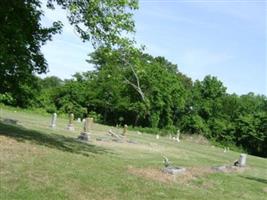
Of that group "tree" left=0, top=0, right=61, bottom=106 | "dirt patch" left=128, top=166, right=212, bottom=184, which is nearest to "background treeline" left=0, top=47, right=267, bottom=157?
"tree" left=0, top=0, right=61, bottom=106

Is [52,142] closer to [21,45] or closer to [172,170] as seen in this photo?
[21,45]

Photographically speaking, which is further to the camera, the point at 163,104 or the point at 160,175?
the point at 163,104

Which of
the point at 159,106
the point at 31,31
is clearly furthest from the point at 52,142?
the point at 159,106

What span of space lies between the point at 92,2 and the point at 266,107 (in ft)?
295

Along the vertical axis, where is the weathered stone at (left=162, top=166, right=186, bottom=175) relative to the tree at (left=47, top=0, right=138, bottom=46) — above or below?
below

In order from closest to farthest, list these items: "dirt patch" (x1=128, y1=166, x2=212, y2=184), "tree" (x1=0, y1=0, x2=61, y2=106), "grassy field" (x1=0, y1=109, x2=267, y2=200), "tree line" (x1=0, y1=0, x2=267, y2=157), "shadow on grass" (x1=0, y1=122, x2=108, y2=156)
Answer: "grassy field" (x1=0, y1=109, x2=267, y2=200)
"dirt patch" (x1=128, y1=166, x2=212, y2=184)
"tree" (x1=0, y1=0, x2=61, y2=106)
"shadow on grass" (x1=0, y1=122, x2=108, y2=156)
"tree line" (x1=0, y1=0, x2=267, y2=157)

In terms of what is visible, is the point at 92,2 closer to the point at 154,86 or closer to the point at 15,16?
the point at 15,16

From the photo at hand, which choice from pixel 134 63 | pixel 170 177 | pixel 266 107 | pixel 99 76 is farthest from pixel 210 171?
pixel 266 107

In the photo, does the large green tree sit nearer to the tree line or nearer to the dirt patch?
the dirt patch

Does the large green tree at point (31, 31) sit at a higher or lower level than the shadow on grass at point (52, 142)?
higher

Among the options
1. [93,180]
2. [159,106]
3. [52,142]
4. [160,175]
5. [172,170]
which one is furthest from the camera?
[159,106]

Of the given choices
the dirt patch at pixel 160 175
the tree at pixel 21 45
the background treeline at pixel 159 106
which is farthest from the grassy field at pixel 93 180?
the background treeline at pixel 159 106

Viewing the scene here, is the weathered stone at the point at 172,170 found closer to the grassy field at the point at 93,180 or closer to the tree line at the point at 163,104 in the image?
the grassy field at the point at 93,180

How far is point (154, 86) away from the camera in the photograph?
8756 centimetres
